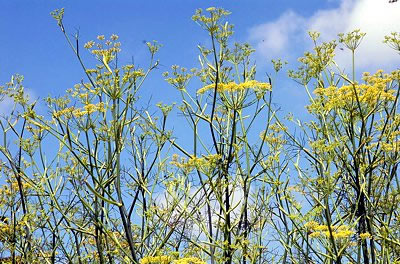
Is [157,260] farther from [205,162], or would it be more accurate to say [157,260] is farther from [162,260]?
[205,162]

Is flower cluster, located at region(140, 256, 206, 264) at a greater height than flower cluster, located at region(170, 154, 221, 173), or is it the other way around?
flower cluster, located at region(170, 154, 221, 173)

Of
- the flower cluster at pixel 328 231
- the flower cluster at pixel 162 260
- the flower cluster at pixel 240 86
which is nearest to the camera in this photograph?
the flower cluster at pixel 162 260

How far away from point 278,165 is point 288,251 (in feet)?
4.79

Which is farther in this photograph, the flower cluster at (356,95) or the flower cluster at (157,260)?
the flower cluster at (356,95)

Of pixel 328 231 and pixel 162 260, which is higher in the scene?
pixel 328 231

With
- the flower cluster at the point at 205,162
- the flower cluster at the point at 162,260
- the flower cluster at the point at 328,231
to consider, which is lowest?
the flower cluster at the point at 162,260

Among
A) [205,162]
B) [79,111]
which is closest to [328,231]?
[205,162]

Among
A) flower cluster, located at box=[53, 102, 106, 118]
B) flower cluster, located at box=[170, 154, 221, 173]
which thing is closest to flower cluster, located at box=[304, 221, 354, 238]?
flower cluster, located at box=[170, 154, 221, 173]

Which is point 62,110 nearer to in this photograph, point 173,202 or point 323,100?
point 173,202

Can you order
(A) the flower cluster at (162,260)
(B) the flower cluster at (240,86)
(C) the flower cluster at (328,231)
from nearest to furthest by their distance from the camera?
(A) the flower cluster at (162,260) < (C) the flower cluster at (328,231) < (B) the flower cluster at (240,86)

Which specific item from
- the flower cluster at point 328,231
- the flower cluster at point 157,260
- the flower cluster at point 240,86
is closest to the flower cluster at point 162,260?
the flower cluster at point 157,260

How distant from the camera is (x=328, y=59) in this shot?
8586 mm

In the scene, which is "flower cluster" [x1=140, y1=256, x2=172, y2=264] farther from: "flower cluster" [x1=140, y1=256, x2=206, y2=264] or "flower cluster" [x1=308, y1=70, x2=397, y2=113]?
"flower cluster" [x1=308, y1=70, x2=397, y2=113]

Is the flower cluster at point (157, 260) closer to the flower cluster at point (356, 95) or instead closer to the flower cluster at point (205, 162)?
the flower cluster at point (205, 162)
